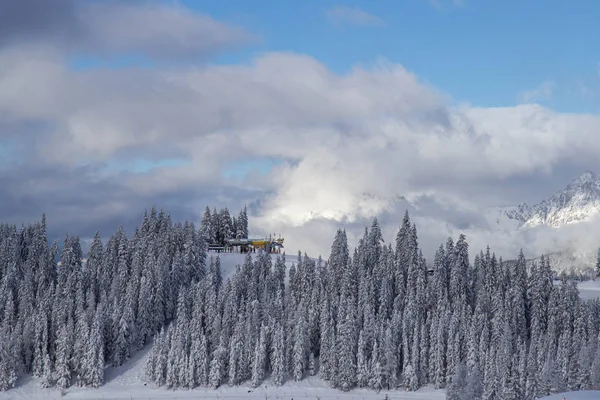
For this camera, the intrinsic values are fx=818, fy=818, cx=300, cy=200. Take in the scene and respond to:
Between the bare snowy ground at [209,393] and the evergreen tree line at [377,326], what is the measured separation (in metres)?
1.77

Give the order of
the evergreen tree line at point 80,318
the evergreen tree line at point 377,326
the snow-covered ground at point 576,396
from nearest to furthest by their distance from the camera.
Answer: the snow-covered ground at point 576,396, the evergreen tree line at point 377,326, the evergreen tree line at point 80,318

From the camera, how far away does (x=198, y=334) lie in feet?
581

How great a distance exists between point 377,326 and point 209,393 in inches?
1531

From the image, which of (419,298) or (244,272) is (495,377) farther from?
(244,272)

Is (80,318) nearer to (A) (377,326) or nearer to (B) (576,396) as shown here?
(A) (377,326)

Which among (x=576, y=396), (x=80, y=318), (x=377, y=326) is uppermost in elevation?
(x=80, y=318)

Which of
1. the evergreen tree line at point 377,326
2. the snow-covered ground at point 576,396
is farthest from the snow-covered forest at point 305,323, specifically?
the snow-covered ground at point 576,396

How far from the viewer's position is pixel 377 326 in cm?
17888

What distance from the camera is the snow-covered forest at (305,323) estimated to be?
171500mm

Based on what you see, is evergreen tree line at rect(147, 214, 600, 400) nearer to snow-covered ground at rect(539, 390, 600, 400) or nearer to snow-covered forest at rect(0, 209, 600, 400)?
snow-covered forest at rect(0, 209, 600, 400)

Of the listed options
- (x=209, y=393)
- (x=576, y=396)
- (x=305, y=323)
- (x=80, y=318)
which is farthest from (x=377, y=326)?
(x=576, y=396)

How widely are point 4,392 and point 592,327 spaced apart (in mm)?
125875

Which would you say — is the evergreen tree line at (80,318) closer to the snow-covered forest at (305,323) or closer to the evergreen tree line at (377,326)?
the snow-covered forest at (305,323)

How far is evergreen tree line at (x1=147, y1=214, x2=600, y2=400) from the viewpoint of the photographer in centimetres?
17038
